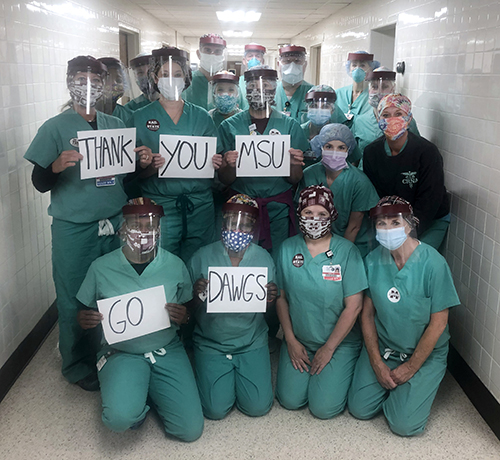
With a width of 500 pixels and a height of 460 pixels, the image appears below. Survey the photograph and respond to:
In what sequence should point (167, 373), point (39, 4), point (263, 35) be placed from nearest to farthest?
point (167, 373) → point (39, 4) → point (263, 35)

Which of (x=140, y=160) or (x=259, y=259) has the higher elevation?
(x=140, y=160)

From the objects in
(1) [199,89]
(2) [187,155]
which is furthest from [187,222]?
(1) [199,89]

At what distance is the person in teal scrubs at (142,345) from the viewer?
2.35 meters

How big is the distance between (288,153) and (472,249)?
3.68 ft

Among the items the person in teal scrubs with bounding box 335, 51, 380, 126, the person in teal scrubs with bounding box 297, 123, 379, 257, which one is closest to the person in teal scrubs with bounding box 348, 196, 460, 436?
the person in teal scrubs with bounding box 297, 123, 379, 257

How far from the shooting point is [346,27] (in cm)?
705

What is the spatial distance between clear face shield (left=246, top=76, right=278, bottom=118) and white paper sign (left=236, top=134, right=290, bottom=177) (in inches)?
9.6

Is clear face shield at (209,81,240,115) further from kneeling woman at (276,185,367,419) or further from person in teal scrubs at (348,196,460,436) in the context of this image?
person in teal scrubs at (348,196,460,436)

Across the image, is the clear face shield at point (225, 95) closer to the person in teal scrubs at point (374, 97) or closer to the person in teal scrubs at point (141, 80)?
the person in teal scrubs at point (141, 80)

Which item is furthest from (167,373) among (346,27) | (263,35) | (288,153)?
(263,35)

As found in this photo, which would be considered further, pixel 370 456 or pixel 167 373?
pixel 167 373

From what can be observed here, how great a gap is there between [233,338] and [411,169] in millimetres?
1387

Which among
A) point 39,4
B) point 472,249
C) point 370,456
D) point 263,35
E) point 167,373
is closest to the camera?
point 370,456

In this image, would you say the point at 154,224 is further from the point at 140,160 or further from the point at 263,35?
the point at 263,35
